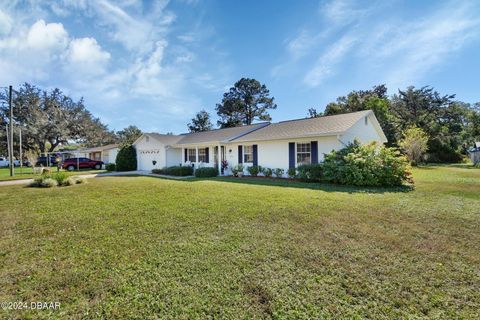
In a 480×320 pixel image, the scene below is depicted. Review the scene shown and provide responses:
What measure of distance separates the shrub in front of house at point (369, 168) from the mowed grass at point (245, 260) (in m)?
3.56

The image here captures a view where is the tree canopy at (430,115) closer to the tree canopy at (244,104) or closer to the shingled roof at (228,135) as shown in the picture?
the tree canopy at (244,104)

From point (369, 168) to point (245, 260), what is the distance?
9032 mm

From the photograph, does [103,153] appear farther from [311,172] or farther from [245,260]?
[245,260]

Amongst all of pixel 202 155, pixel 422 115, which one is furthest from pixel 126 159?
pixel 422 115

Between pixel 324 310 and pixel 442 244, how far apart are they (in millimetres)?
3226

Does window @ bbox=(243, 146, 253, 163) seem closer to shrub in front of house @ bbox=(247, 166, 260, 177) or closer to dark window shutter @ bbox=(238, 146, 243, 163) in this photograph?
dark window shutter @ bbox=(238, 146, 243, 163)

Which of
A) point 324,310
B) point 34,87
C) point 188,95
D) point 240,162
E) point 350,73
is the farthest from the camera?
point 34,87

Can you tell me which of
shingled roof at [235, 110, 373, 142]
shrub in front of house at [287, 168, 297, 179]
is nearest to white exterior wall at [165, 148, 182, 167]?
shingled roof at [235, 110, 373, 142]

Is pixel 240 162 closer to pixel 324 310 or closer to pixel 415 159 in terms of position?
pixel 324 310

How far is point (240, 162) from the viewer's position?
16.9 m

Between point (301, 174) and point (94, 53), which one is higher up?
point (94, 53)

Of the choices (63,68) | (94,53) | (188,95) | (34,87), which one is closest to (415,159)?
(188,95)

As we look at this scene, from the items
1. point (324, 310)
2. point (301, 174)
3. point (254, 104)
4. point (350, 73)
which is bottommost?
point (324, 310)

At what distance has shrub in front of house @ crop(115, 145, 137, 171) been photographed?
75.3 feet
